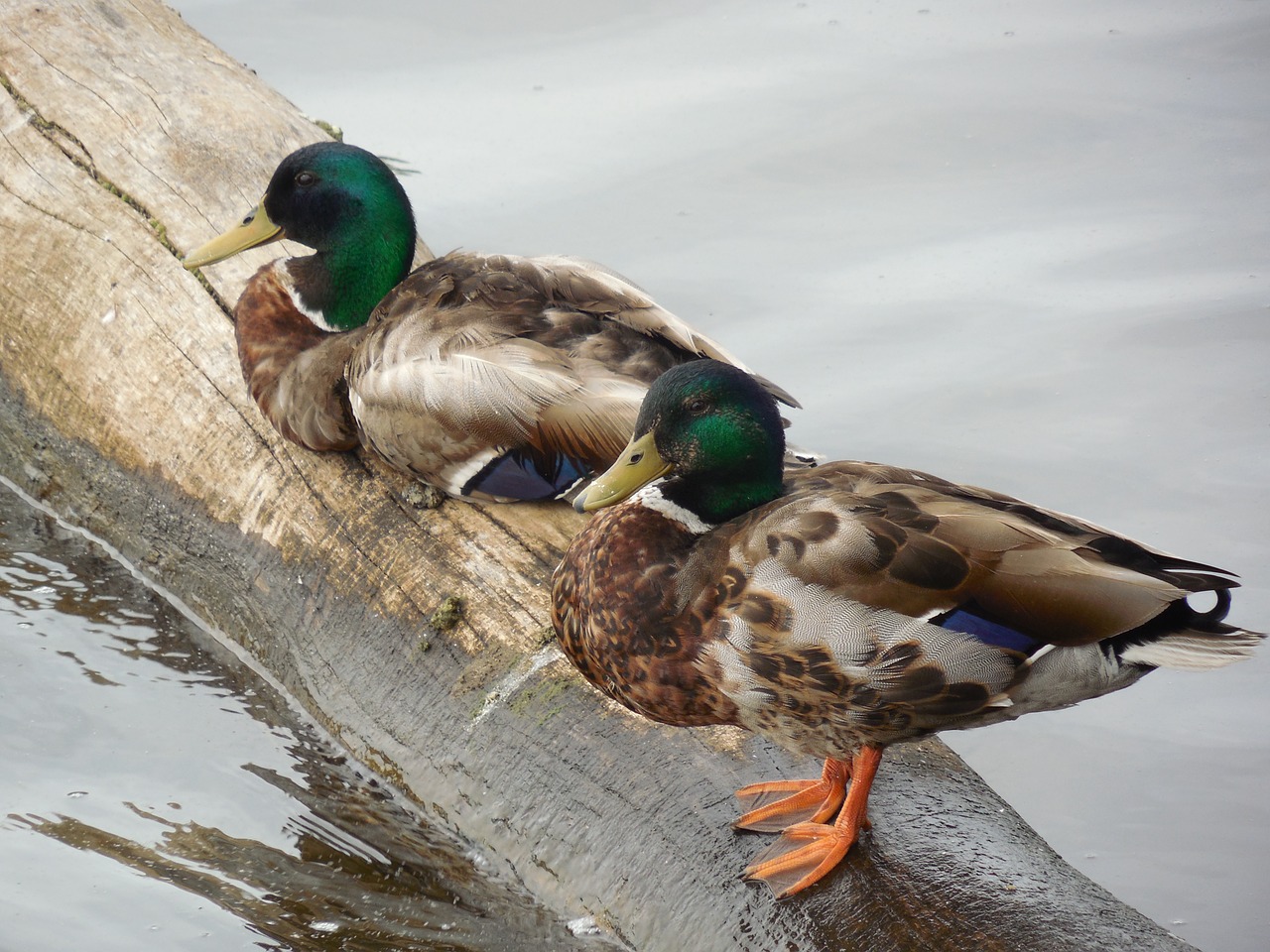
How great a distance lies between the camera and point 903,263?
19.2ft

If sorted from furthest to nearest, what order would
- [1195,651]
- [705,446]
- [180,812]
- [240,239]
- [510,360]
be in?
[240,239] < [510,360] < [180,812] < [705,446] < [1195,651]

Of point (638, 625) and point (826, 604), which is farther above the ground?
point (826, 604)

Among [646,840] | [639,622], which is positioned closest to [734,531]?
[639,622]

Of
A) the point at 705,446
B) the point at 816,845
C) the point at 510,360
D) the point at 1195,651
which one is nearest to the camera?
the point at 1195,651

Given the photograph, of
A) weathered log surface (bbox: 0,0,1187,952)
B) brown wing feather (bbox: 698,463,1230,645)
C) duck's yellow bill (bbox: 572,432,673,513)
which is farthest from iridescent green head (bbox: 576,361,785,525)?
weathered log surface (bbox: 0,0,1187,952)

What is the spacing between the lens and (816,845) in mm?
2566

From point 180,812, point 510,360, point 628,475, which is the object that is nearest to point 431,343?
point 510,360

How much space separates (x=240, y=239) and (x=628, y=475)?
1590 millimetres

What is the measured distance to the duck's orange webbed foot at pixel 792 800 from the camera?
2666mm

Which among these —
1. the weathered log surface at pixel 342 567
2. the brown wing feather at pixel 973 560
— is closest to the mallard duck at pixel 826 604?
the brown wing feather at pixel 973 560

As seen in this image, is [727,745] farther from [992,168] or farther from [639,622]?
[992,168]

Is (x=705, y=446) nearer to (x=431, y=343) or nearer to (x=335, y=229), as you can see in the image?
Answer: (x=431, y=343)

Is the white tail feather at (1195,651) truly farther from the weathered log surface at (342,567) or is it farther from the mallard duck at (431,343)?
the mallard duck at (431,343)

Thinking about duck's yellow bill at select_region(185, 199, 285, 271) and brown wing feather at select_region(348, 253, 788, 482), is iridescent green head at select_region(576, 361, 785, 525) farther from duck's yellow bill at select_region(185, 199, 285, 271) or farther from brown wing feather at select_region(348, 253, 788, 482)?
duck's yellow bill at select_region(185, 199, 285, 271)
